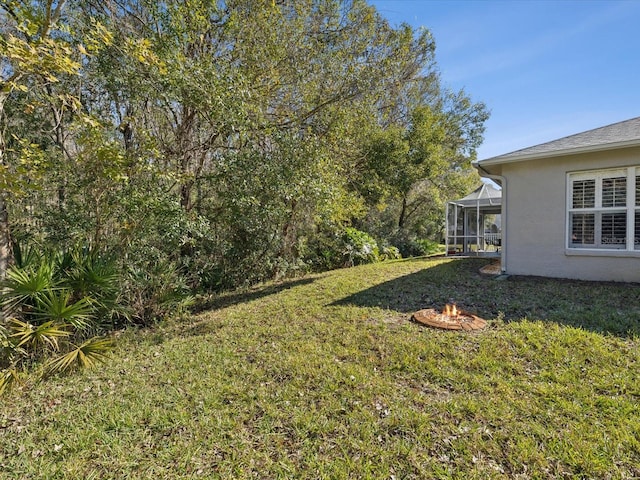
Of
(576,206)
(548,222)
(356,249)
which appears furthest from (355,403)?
(356,249)

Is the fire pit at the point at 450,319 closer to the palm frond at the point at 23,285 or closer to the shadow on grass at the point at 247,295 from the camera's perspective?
the shadow on grass at the point at 247,295

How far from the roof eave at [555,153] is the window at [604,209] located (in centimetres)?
62

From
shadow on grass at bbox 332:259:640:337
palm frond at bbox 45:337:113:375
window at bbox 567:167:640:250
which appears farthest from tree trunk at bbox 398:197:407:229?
palm frond at bbox 45:337:113:375

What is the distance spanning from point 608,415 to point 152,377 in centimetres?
489

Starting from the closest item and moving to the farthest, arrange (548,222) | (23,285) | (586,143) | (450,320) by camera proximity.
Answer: (23,285) < (450,320) < (586,143) < (548,222)

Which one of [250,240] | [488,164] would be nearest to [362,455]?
[250,240]

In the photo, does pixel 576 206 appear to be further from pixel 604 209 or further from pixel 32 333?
pixel 32 333

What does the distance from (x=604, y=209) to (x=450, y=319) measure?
15.4 feet

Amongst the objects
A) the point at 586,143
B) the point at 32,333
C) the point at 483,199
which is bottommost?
the point at 32,333

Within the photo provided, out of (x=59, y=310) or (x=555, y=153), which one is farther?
(x=555, y=153)

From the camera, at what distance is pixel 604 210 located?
6766mm

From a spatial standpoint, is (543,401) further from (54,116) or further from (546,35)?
(54,116)

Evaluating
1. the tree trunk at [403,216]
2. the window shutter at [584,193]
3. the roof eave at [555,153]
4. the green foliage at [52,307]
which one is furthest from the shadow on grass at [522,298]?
the tree trunk at [403,216]

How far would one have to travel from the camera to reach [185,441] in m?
2.81
